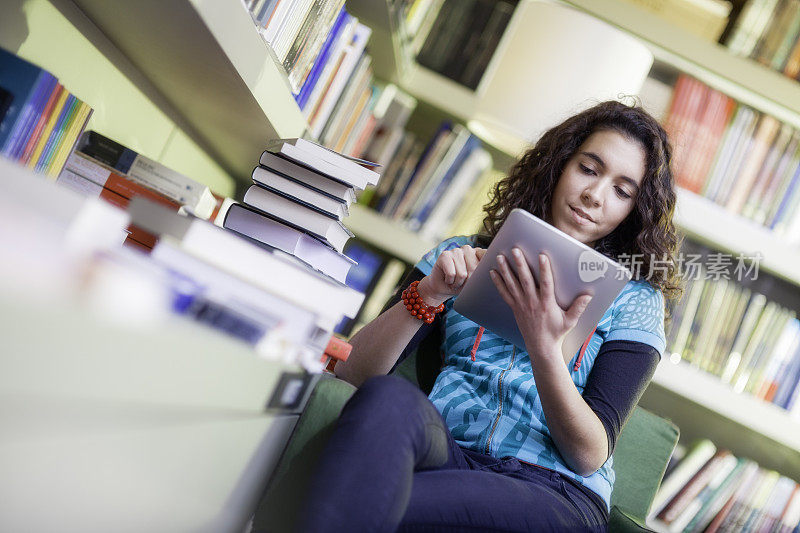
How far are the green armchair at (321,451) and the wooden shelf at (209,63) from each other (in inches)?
18.5

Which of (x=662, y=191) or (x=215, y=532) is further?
(x=662, y=191)

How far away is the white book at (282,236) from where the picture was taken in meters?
1.07

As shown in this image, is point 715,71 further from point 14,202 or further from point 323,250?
point 14,202

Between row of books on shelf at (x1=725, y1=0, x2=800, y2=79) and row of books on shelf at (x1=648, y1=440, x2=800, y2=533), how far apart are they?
3.27ft

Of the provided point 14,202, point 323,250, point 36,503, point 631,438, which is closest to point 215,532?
point 36,503

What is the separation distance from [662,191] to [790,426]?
0.82 m

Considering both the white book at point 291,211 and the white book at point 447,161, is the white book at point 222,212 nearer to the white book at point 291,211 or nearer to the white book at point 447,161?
the white book at point 291,211

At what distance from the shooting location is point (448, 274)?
102cm

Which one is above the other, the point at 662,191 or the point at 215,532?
the point at 662,191

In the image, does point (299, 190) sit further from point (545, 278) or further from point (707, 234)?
point (707, 234)

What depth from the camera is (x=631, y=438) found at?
1276 millimetres

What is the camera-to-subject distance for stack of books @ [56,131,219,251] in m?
1.01

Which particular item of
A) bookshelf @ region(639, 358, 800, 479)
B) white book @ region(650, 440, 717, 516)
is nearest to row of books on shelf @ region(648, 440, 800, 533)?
white book @ region(650, 440, 717, 516)

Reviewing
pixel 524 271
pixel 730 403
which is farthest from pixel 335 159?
pixel 730 403
